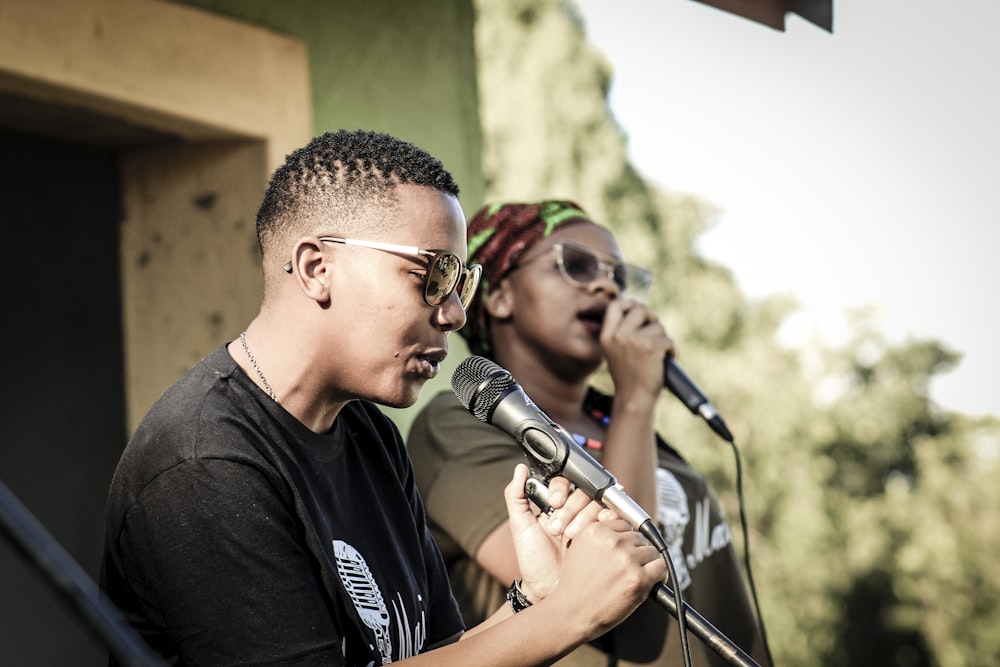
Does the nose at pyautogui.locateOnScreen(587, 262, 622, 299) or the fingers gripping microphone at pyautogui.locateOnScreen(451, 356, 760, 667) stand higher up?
the nose at pyautogui.locateOnScreen(587, 262, 622, 299)

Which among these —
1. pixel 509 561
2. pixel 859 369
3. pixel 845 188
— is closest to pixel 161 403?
pixel 509 561

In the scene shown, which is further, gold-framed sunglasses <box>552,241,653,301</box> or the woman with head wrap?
gold-framed sunglasses <box>552,241,653,301</box>

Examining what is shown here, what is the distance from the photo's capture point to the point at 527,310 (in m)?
3.69

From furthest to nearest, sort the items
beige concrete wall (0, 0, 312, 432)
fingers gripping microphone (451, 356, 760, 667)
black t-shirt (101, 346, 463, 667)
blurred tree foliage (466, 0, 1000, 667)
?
blurred tree foliage (466, 0, 1000, 667) < beige concrete wall (0, 0, 312, 432) < fingers gripping microphone (451, 356, 760, 667) < black t-shirt (101, 346, 463, 667)

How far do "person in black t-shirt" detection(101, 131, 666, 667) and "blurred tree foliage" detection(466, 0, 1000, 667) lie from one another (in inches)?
445

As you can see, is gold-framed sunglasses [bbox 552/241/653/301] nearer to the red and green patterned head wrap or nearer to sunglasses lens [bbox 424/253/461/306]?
the red and green patterned head wrap

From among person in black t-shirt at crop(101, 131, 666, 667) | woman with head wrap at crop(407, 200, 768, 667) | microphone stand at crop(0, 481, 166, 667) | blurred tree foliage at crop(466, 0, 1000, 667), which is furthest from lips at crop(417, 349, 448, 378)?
blurred tree foliage at crop(466, 0, 1000, 667)

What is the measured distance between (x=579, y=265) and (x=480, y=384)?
150 cm

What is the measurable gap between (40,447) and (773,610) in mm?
11713

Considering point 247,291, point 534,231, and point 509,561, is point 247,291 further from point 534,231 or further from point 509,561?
point 509,561

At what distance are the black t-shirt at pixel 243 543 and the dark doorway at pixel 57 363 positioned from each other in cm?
196

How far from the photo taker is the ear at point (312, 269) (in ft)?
7.66

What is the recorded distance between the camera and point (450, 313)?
2389 mm

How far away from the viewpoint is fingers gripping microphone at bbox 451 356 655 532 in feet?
7.03
